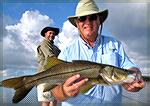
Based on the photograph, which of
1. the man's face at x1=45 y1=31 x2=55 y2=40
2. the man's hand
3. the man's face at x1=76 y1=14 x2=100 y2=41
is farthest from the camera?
the man's face at x1=45 y1=31 x2=55 y2=40

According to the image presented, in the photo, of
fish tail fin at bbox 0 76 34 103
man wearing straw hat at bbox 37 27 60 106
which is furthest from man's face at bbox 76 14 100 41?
man wearing straw hat at bbox 37 27 60 106

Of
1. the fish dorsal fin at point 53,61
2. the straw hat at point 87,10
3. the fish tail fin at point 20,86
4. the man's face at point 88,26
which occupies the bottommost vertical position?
the fish tail fin at point 20,86

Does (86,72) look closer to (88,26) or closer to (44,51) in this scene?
(88,26)

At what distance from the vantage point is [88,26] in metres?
3.10

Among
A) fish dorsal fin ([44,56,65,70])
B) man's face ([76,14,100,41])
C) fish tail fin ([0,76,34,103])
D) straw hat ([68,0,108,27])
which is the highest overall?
straw hat ([68,0,108,27])

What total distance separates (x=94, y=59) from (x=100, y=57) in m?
0.05

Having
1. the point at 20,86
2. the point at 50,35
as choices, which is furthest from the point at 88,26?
the point at 50,35

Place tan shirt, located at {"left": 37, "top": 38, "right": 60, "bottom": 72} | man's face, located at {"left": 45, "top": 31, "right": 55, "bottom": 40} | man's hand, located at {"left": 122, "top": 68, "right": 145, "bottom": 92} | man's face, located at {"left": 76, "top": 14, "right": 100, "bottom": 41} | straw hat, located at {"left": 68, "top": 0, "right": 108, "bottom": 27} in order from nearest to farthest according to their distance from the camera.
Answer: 1. man's hand, located at {"left": 122, "top": 68, "right": 145, "bottom": 92}
2. man's face, located at {"left": 76, "top": 14, "right": 100, "bottom": 41}
3. straw hat, located at {"left": 68, "top": 0, "right": 108, "bottom": 27}
4. tan shirt, located at {"left": 37, "top": 38, "right": 60, "bottom": 72}
5. man's face, located at {"left": 45, "top": 31, "right": 55, "bottom": 40}

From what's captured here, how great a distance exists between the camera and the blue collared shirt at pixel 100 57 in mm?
2977

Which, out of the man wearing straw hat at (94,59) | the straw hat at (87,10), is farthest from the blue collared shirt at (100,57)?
the straw hat at (87,10)

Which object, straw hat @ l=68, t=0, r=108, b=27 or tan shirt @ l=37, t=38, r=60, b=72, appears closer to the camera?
straw hat @ l=68, t=0, r=108, b=27

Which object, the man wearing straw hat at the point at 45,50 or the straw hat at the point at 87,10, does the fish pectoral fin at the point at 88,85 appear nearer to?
the straw hat at the point at 87,10

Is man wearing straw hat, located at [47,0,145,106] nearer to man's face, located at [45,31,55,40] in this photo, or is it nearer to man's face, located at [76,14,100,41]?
man's face, located at [76,14,100,41]

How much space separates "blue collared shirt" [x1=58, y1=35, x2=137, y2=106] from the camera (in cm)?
298
